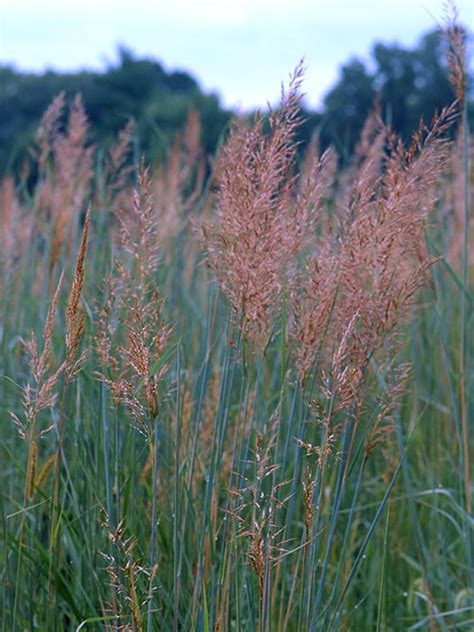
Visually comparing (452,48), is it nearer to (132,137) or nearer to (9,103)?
(132,137)

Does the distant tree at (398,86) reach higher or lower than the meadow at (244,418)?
higher

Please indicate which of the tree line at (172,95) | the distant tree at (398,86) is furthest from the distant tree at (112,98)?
the distant tree at (398,86)

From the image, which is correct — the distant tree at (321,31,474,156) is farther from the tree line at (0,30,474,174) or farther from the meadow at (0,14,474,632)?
the meadow at (0,14,474,632)

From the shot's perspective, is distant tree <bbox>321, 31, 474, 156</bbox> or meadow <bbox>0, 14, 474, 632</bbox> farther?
distant tree <bbox>321, 31, 474, 156</bbox>

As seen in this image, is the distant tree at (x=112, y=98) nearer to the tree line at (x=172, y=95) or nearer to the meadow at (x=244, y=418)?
the tree line at (x=172, y=95)

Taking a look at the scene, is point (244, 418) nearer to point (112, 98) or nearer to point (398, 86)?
point (398, 86)

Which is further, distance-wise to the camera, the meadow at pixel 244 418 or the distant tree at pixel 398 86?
the distant tree at pixel 398 86

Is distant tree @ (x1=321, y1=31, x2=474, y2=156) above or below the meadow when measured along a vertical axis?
above

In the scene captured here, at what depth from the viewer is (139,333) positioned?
54.6 inches

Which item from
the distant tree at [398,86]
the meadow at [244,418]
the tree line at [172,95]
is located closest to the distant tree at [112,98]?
the tree line at [172,95]

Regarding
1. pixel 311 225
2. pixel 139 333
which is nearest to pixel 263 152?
pixel 311 225

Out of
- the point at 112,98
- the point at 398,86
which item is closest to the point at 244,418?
the point at 398,86

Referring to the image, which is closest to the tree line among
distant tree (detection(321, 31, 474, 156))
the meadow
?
distant tree (detection(321, 31, 474, 156))

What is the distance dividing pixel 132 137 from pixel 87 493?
1.25 meters
